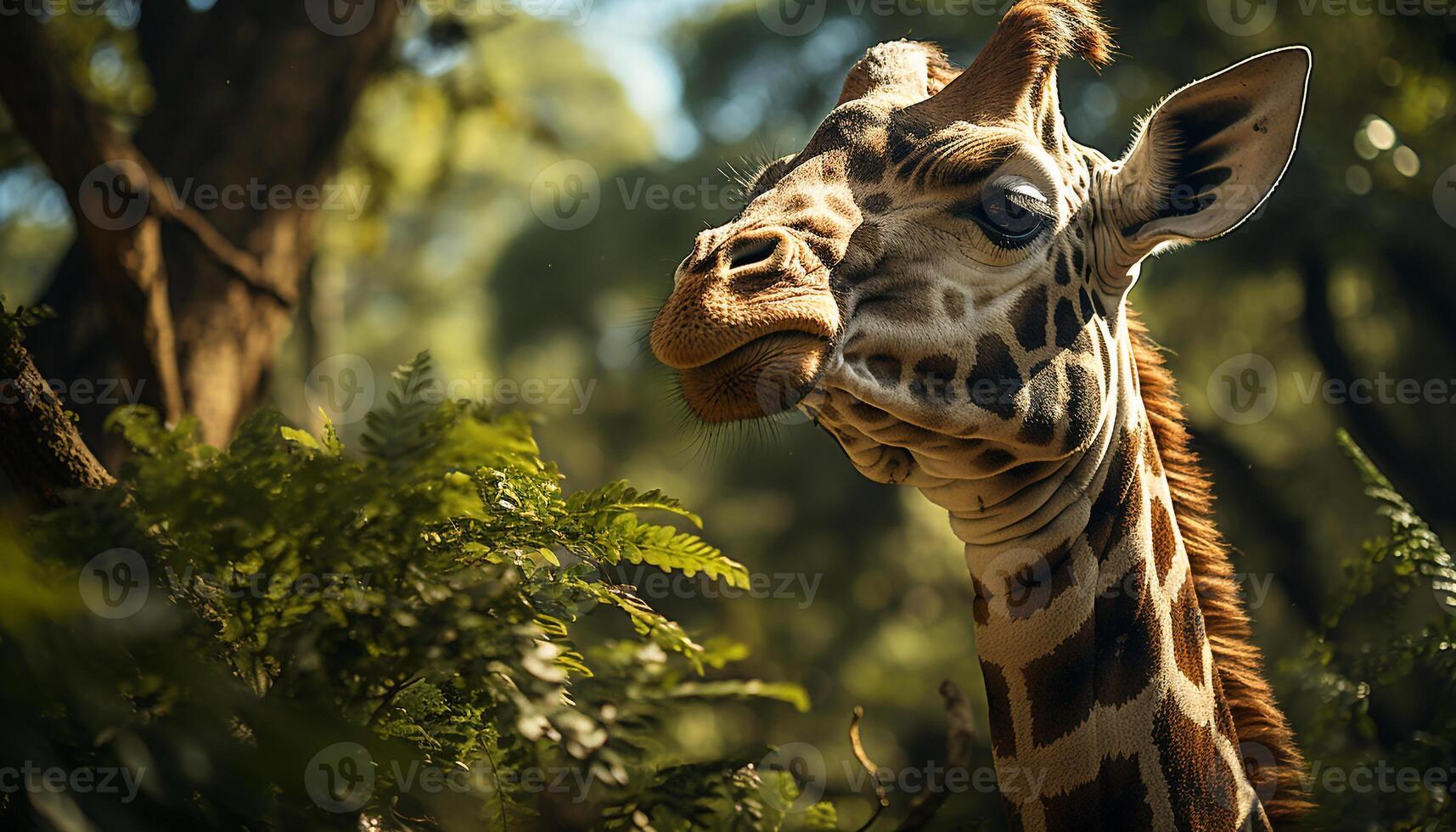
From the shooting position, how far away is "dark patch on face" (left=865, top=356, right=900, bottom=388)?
250 centimetres

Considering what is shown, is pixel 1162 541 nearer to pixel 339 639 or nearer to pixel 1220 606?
pixel 1220 606

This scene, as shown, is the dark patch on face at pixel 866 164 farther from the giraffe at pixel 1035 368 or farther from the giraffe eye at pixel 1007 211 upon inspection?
the giraffe eye at pixel 1007 211

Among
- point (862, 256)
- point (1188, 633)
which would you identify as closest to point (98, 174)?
point (862, 256)

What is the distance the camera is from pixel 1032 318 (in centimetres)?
266

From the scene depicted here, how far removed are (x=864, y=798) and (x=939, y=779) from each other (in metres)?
9.15

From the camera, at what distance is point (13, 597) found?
1.48 metres

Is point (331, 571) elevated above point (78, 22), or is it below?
below

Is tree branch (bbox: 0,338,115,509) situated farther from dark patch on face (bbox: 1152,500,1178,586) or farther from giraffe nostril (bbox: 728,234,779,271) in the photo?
dark patch on face (bbox: 1152,500,1178,586)

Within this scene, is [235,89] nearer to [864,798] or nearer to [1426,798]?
[1426,798]

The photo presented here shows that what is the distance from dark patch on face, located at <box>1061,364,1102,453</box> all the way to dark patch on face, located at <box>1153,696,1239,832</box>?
62 centimetres

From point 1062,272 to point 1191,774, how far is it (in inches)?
46.1

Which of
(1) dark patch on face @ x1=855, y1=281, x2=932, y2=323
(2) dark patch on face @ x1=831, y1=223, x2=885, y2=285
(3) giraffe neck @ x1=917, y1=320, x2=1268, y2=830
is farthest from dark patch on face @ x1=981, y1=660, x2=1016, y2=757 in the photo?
(2) dark patch on face @ x1=831, y1=223, x2=885, y2=285

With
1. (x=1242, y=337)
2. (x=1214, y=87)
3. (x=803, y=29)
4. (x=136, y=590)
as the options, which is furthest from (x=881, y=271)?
(x=803, y=29)

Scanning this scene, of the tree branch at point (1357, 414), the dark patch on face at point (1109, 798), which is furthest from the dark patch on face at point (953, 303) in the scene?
the tree branch at point (1357, 414)
